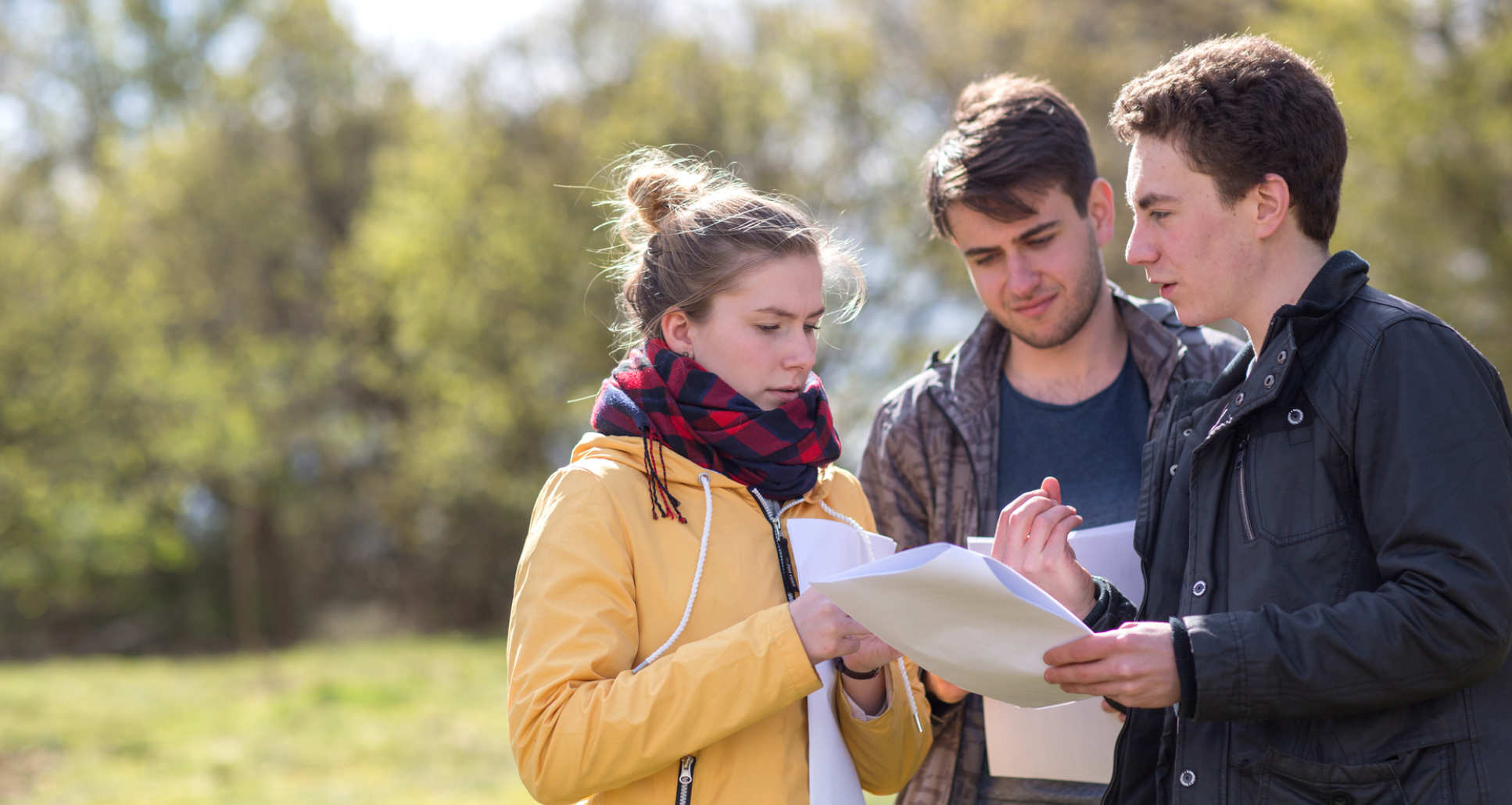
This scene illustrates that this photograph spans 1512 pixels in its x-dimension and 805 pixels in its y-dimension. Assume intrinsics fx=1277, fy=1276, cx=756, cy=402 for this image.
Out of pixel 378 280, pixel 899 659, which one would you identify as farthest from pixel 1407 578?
pixel 378 280

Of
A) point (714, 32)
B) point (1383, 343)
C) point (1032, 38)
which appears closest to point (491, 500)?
point (714, 32)

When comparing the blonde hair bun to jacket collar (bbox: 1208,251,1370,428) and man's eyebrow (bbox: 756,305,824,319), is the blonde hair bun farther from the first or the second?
jacket collar (bbox: 1208,251,1370,428)

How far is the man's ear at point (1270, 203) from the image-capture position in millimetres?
1998

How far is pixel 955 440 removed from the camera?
3.00m

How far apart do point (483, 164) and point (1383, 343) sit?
1758 cm

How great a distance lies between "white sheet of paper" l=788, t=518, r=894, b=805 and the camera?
7.13 feet

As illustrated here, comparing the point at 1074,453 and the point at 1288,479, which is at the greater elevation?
the point at 1074,453

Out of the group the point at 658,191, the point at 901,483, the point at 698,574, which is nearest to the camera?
the point at 698,574

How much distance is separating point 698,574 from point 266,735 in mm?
8832

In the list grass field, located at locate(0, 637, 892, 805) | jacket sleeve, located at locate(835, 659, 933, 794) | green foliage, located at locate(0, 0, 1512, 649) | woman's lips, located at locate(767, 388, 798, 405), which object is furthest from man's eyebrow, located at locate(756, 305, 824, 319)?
green foliage, located at locate(0, 0, 1512, 649)

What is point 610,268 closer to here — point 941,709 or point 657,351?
point 657,351

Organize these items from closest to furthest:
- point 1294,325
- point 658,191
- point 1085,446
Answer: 1. point 1294,325
2. point 658,191
3. point 1085,446

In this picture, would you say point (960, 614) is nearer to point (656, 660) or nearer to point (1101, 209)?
point (656, 660)

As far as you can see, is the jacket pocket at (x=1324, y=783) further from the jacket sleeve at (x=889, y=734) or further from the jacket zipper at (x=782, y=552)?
the jacket zipper at (x=782, y=552)
